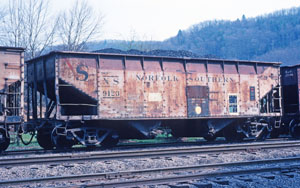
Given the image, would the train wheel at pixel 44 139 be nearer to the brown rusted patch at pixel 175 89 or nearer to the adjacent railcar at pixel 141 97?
the adjacent railcar at pixel 141 97

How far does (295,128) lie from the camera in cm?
1609

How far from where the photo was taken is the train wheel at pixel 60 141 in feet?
37.9

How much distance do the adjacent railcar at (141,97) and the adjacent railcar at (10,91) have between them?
113 cm

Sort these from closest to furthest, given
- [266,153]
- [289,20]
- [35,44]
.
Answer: [266,153]
[35,44]
[289,20]

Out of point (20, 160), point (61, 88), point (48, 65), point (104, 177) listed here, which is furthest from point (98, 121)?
point (104, 177)

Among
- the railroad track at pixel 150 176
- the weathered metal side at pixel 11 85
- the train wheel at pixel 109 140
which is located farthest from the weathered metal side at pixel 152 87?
the railroad track at pixel 150 176

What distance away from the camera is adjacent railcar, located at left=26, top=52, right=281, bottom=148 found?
463 inches

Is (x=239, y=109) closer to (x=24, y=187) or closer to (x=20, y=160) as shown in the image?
(x=20, y=160)

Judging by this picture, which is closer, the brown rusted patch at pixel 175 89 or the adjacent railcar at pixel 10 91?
the adjacent railcar at pixel 10 91

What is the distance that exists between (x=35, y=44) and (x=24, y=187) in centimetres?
2388

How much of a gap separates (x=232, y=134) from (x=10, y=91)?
9.54 meters

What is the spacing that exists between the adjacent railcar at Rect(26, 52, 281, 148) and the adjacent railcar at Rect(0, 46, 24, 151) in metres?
1.13

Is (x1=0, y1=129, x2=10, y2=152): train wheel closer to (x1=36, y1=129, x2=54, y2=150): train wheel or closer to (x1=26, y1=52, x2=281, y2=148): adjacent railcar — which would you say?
(x1=26, y1=52, x2=281, y2=148): adjacent railcar

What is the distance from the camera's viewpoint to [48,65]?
39.7 ft
